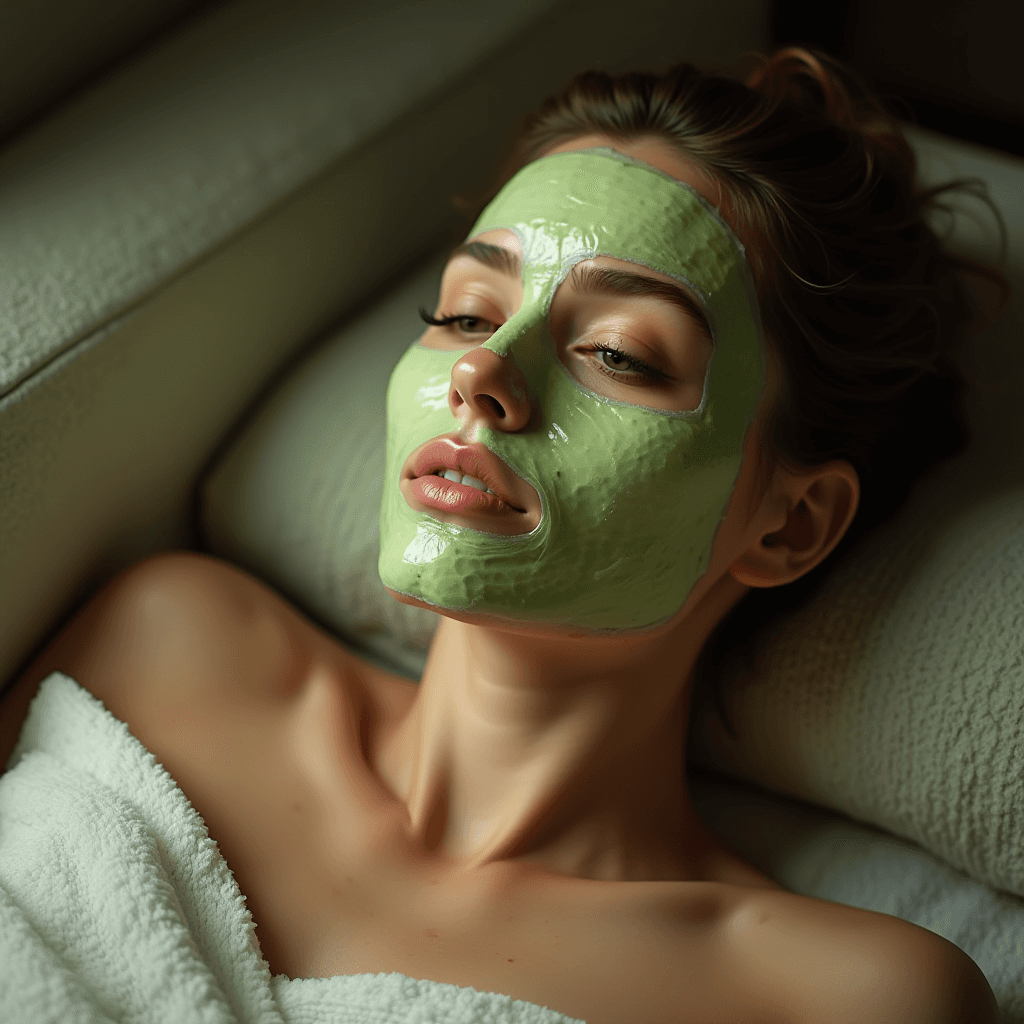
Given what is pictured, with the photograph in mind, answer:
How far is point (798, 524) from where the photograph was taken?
1015mm

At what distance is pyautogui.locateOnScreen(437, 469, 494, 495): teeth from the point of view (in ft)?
2.71

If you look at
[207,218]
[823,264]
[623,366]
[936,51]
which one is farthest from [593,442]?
[936,51]

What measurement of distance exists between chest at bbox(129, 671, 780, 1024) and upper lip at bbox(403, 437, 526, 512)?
36 centimetres

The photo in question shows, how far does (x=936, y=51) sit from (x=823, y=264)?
757mm

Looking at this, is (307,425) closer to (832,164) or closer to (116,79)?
(116,79)

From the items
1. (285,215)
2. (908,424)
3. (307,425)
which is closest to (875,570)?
(908,424)

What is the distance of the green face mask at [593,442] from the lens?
83 centimetres

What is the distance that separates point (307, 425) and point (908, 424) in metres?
0.66

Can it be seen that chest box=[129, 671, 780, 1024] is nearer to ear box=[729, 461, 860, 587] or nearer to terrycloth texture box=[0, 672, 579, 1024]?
terrycloth texture box=[0, 672, 579, 1024]

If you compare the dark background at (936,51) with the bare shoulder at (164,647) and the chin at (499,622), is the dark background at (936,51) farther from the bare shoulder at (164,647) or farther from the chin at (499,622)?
the bare shoulder at (164,647)

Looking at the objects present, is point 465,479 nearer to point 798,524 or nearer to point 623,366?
point 623,366

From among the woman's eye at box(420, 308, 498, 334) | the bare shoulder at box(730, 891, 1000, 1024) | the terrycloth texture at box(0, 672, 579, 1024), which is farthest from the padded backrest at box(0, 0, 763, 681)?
the bare shoulder at box(730, 891, 1000, 1024)

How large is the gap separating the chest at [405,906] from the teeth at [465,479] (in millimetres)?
347

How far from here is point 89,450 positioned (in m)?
1.08
